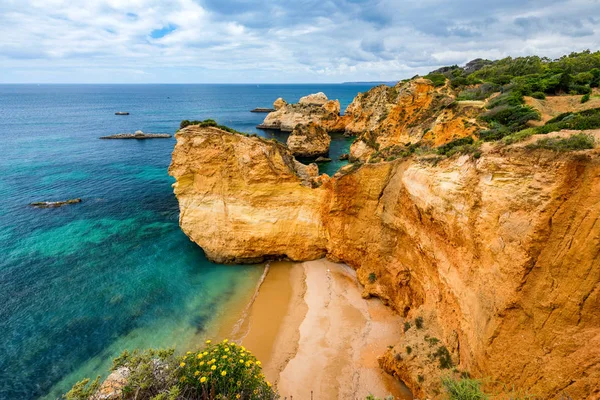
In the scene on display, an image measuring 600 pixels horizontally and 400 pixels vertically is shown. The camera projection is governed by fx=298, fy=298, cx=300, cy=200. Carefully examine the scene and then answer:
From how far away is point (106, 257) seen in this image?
2483 centimetres

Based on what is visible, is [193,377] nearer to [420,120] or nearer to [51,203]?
[51,203]

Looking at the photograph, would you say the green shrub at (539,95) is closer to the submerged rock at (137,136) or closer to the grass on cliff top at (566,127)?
the grass on cliff top at (566,127)

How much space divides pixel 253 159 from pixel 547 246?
17430 millimetres

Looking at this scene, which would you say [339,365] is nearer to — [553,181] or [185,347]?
[185,347]

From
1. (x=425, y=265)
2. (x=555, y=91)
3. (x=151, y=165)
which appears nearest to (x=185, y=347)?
(x=425, y=265)

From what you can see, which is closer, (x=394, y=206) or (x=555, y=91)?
(x=394, y=206)

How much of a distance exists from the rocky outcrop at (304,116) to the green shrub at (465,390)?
71.0 m

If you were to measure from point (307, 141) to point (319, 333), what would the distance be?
1585 inches

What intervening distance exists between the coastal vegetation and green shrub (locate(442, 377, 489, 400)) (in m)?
6.52

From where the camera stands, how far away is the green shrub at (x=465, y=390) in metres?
9.77

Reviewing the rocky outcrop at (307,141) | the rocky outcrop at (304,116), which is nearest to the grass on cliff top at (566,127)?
the rocky outcrop at (307,141)

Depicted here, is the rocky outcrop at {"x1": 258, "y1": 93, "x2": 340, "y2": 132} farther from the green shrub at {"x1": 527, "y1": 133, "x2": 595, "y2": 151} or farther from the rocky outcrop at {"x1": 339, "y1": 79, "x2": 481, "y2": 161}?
the green shrub at {"x1": 527, "y1": 133, "x2": 595, "y2": 151}

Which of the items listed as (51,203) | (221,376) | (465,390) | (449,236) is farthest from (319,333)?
(51,203)

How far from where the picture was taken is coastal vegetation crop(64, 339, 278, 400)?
9.86 m
